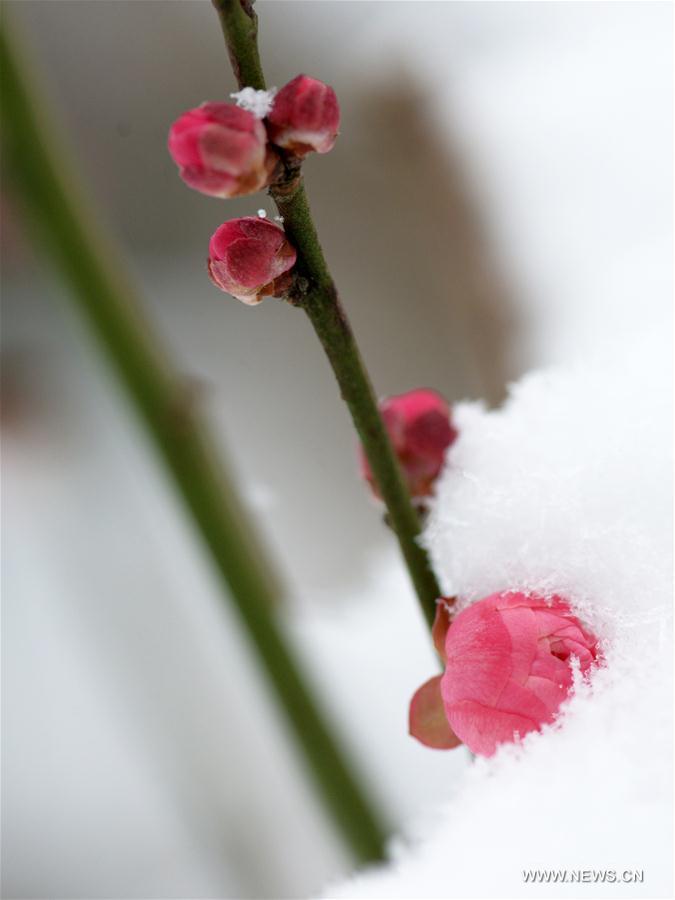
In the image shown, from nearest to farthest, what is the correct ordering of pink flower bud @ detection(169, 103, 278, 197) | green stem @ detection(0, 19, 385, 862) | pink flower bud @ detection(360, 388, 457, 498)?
1. pink flower bud @ detection(169, 103, 278, 197)
2. pink flower bud @ detection(360, 388, 457, 498)
3. green stem @ detection(0, 19, 385, 862)

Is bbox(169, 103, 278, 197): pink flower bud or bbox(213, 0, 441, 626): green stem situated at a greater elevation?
bbox(169, 103, 278, 197): pink flower bud

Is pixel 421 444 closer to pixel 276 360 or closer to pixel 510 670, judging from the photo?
pixel 510 670

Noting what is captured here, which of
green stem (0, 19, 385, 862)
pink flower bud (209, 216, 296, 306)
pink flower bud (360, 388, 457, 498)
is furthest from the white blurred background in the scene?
pink flower bud (209, 216, 296, 306)

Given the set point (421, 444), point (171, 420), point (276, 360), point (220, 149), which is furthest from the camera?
point (276, 360)

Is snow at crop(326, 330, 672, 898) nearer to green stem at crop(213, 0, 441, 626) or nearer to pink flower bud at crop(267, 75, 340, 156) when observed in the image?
green stem at crop(213, 0, 441, 626)

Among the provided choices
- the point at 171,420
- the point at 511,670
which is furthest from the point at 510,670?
the point at 171,420

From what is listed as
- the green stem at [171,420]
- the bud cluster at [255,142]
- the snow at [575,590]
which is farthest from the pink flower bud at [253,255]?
the green stem at [171,420]

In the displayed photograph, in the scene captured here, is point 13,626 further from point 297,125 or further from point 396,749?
point 297,125
